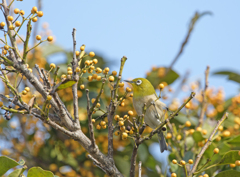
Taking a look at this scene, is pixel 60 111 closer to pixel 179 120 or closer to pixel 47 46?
pixel 179 120

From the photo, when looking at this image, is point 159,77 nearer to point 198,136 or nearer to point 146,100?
point 146,100

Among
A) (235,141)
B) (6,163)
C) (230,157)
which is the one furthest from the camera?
(235,141)

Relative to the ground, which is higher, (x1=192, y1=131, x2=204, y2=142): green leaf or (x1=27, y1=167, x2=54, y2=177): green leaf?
(x1=192, y1=131, x2=204, y2=142): green leaf

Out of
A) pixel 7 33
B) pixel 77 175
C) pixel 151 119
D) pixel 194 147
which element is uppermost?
pixel 7 33

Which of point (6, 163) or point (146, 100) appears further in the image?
point (146, 100)

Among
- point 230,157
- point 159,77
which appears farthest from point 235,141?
point 159,77

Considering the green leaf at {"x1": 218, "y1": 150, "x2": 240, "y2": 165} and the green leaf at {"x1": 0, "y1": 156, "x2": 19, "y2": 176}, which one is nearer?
the green leaf at {"x1": 0, "y1": 156, "x2": 19, "y2": 176}

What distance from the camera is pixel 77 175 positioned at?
148 inches

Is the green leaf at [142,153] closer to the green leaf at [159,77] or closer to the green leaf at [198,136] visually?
the green leaf at [198,136]

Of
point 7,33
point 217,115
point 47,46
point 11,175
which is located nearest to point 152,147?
point 217,115

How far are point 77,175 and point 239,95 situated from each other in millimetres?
2486

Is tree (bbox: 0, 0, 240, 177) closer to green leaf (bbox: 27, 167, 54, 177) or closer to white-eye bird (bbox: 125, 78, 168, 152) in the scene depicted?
green leaf (bbox: 27, 167, 54, 177)

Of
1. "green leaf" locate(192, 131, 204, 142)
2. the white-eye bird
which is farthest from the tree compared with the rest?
the white-eye bird

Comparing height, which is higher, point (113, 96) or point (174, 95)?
point (113, 96)
